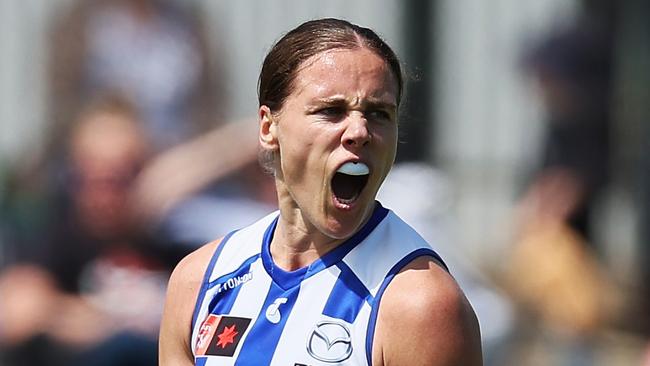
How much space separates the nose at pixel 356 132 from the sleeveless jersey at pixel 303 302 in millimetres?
267

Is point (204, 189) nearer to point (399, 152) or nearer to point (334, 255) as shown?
point (399, 152)


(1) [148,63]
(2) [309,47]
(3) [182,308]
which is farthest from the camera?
(1) [148,63]

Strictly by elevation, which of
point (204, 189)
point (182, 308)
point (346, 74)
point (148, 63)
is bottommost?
point (204, 189)

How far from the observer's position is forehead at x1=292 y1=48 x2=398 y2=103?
336cm

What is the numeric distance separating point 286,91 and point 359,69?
207 millimetres

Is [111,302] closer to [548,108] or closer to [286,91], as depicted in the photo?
[548,108]

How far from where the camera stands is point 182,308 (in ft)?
12.1

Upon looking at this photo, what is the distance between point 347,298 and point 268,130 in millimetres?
500

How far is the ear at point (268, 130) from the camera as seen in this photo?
355cm

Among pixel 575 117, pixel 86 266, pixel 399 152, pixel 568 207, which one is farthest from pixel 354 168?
pixel 575 117

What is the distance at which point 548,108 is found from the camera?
755 cm

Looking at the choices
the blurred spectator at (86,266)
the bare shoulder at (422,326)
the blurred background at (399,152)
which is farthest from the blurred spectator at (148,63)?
the bare shoulder at (422,326)

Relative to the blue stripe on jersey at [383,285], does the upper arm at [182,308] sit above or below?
below

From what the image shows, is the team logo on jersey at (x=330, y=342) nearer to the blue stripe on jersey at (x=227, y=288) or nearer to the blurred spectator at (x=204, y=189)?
the blue stripe on jersey at (x=227, y=288)
